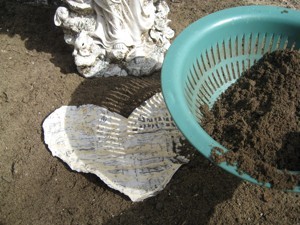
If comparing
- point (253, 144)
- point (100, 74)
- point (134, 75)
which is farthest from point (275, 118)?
point (100, 74)

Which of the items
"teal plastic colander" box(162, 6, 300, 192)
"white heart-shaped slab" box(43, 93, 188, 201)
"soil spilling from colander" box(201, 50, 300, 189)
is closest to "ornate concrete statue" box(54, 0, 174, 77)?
"white heart-shaped slab" box(43, 93, 188, 201)

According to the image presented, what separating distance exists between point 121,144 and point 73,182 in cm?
45

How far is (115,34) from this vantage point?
108 inches

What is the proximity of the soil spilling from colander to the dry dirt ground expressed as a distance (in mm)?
665

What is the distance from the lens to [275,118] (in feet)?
5.50

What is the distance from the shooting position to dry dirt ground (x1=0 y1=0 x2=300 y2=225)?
7.16ft

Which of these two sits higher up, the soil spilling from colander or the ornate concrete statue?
the soil spilling from colander

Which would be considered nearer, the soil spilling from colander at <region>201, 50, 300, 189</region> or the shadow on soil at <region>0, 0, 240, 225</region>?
the soil spilling from colander at <region>201, 50, 300, 189</region>

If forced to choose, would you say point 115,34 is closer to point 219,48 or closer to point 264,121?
point 219,48

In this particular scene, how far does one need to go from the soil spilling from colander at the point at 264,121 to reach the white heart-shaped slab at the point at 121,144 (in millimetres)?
667

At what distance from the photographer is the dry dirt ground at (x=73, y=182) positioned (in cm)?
218

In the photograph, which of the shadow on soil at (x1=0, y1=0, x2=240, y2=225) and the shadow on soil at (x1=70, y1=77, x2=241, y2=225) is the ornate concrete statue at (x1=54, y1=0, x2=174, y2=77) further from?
the shadow on soil at (x1=70, y1=77, x2=241, y2=225)

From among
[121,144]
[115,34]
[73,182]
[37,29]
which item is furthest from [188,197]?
[37,29]

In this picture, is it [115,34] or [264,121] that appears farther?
[115,34]
